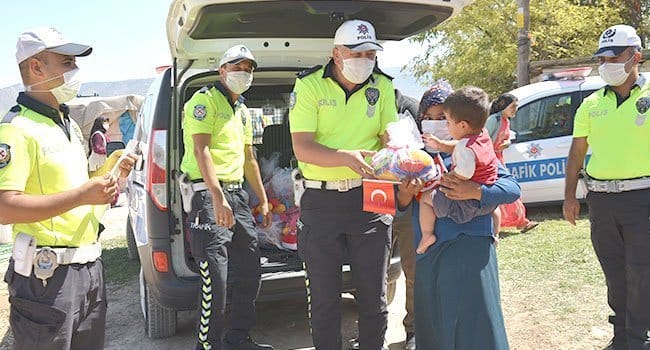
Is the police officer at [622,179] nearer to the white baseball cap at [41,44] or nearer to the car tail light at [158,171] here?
the car tail light at [158,171]

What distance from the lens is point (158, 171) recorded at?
11.7 ft

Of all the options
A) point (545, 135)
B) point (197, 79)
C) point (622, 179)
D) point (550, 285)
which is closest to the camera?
point (622, 179)

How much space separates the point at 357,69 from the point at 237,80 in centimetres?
102

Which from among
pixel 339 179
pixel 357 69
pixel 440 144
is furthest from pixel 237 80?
pixel 440 144

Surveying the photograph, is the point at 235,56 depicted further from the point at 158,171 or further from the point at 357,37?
the point at 357,37

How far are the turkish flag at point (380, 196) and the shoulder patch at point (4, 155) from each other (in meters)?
A: 1.45

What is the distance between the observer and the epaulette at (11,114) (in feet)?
6.94

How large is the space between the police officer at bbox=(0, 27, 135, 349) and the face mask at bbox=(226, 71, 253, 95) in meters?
1.42

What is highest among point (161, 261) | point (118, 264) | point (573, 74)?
point (573, 74)

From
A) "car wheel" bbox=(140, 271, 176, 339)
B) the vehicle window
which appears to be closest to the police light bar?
the vehicle window

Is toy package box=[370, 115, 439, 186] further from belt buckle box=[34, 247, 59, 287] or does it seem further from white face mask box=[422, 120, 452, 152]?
belt buckle box=[34, 247, 59, 287]

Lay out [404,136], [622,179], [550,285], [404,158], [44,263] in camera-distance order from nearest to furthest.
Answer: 1. [44,263]
2. [404,158]
3. [404,136]
4. [622,179]
5. [550,285]

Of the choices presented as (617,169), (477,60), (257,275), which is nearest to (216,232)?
(257,275)

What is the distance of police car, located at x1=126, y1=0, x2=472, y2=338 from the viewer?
129 inches
